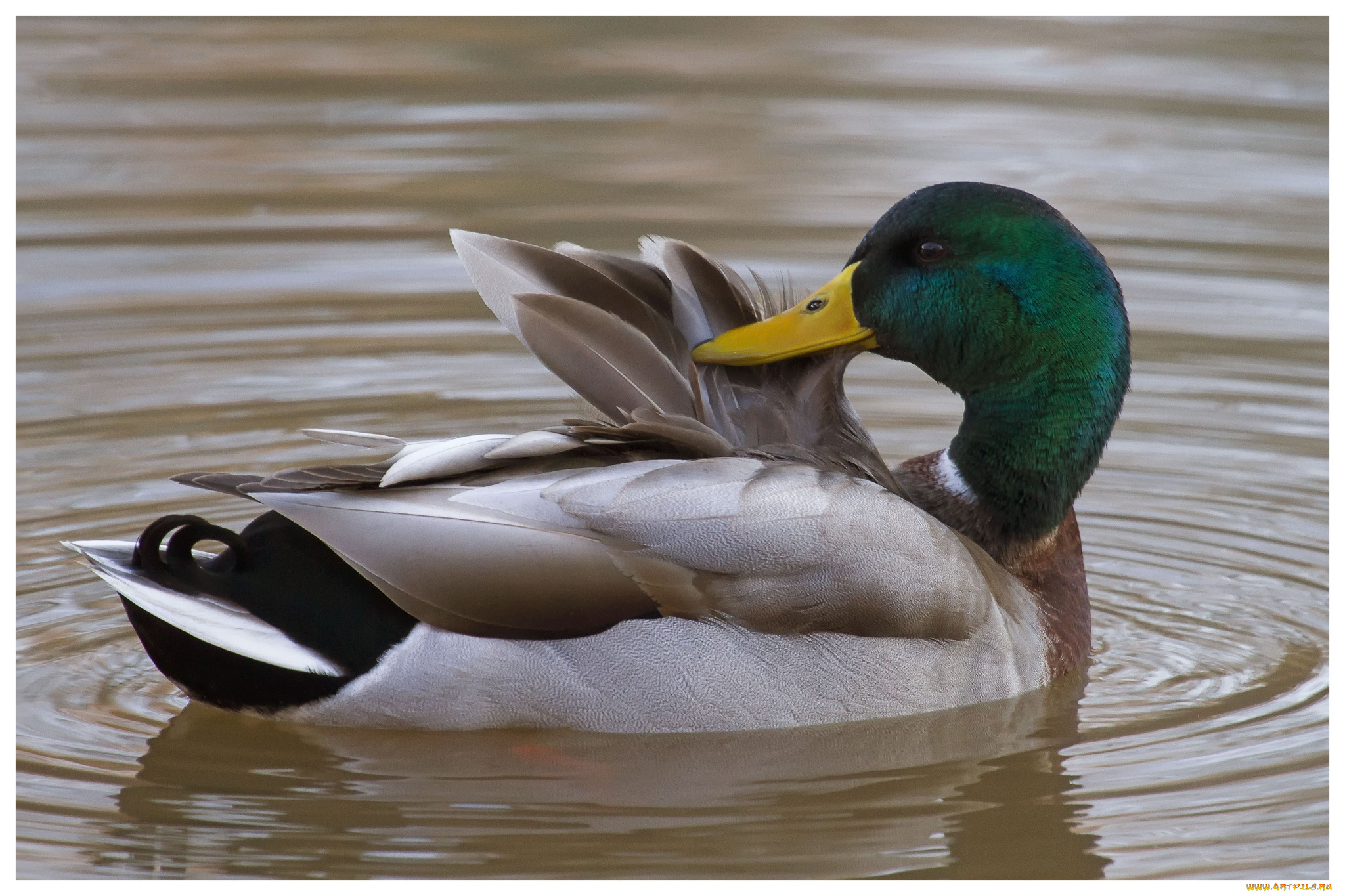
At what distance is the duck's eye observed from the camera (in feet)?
16.7

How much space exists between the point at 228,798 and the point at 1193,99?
26.5 feet

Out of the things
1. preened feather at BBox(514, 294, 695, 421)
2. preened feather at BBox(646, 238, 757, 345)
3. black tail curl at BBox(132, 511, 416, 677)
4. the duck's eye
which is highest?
the duck's eye

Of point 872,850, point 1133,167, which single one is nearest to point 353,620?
point 872,850

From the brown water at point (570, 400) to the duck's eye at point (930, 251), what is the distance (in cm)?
119

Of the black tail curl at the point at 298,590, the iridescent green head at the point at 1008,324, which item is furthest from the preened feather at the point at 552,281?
the black tail curl at the point at 298,590

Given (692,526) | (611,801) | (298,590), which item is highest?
(692,526)

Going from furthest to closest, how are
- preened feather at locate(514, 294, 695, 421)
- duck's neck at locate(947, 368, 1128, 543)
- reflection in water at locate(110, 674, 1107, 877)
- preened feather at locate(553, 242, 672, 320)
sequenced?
preened feather at locate(553, 242, 672, 320)
duck's neck at locate(947, 368, 1128, 543)
preened feather at locate(514, 294, 695, 421)
reflection in water at locate(110, 674, 1107, 877)

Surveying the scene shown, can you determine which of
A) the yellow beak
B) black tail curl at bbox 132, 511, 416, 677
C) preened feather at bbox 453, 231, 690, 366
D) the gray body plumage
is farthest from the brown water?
preened feather at bbox 453, 231, 690, 366

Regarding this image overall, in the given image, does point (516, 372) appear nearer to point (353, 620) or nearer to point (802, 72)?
point (353, 620)

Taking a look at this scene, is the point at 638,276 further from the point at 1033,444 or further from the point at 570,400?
the point at 570,400

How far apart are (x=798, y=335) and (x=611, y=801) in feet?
4.50

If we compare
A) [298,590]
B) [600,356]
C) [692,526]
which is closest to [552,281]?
[600,356]

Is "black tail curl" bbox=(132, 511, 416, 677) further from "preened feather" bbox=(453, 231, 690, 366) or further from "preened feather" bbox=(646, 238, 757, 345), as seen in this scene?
"preened feather" bbox=(646, 238, 757, 345)

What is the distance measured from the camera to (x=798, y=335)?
5184 millimetres
